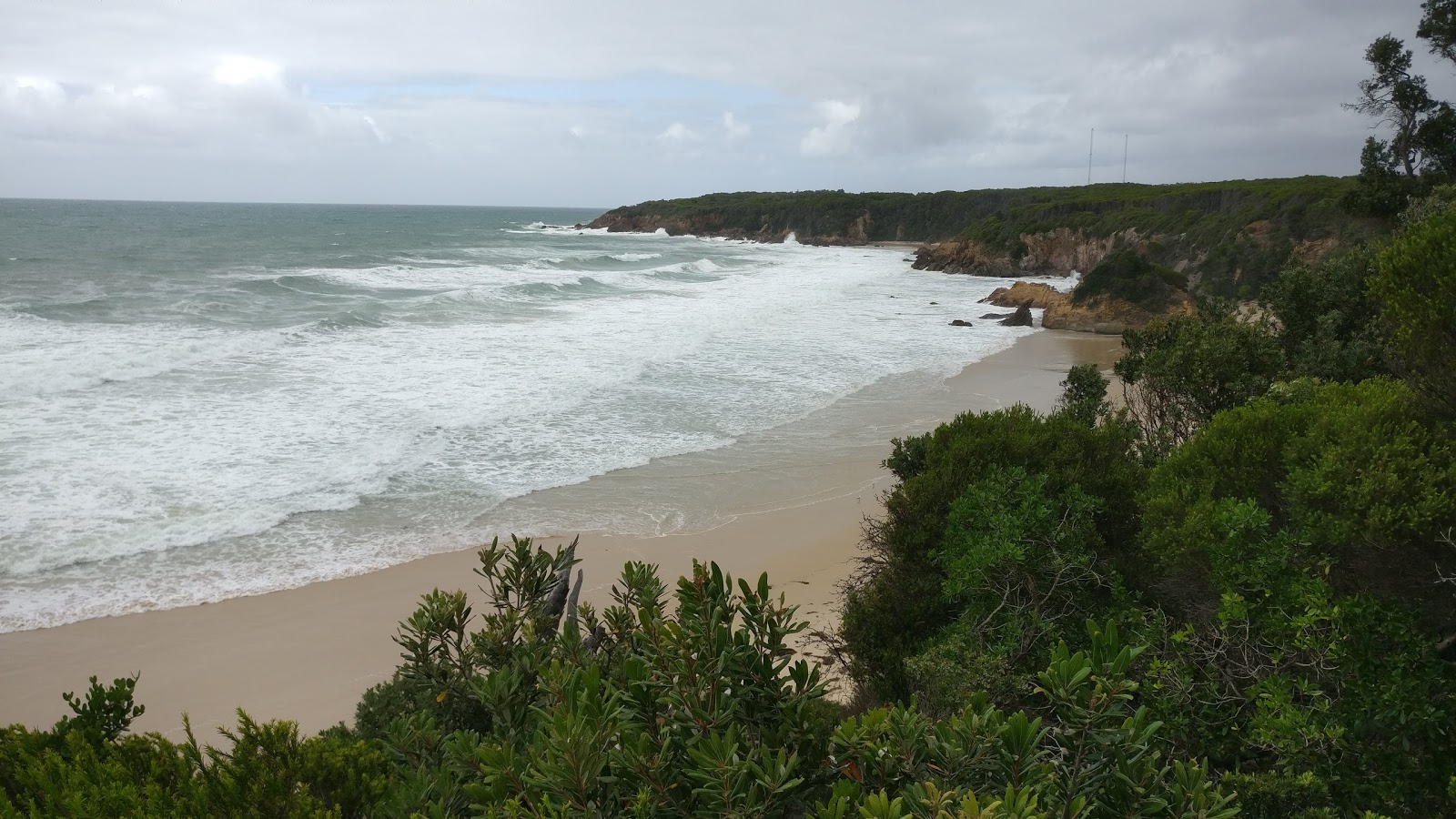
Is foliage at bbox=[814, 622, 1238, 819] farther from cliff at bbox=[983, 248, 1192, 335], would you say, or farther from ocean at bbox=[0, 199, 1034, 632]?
cliff at bbox=[983, 248, 1192, 335]

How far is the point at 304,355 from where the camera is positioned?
22688 millimetres

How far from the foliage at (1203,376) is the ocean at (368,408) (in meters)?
5.71

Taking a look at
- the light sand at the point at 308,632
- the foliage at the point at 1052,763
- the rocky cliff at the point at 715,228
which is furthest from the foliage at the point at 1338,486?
the rocky cliff at the point at 715,228

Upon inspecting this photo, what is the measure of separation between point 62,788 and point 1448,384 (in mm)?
7247

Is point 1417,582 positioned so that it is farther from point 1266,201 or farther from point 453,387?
A: point 1266,201

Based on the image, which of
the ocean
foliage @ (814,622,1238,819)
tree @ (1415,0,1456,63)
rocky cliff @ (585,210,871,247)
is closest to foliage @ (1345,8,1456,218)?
tree @ (1415,0,1456,63)

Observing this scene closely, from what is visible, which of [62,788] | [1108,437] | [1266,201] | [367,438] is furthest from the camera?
[1266,201]

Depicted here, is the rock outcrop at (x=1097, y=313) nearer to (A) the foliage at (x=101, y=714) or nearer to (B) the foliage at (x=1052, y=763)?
(B) the foliage at (x=1052, y=763)

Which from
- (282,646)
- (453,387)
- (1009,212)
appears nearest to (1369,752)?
(282,646)

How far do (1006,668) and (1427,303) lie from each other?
11.5ft

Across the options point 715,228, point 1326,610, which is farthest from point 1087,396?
point 715,228

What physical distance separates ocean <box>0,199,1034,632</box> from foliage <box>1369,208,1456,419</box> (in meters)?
7.79

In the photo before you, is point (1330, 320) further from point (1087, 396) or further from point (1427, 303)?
point (1427, 303)

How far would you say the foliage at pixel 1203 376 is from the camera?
10.3 m
